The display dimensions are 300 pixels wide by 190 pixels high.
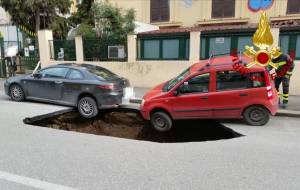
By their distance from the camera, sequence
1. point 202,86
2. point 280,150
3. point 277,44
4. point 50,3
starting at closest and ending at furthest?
point 280,150
point 202,86
point 277,44
point 50,3

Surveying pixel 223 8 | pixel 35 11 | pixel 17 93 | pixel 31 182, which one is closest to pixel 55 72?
pixel 17 93

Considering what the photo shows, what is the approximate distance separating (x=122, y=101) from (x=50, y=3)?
52.9 feet

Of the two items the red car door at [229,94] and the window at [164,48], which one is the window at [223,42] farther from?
the red car door at [229,94]

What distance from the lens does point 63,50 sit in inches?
581

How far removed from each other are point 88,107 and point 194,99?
127 inches

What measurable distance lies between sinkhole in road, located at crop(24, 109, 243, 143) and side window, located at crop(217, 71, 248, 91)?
100 cm

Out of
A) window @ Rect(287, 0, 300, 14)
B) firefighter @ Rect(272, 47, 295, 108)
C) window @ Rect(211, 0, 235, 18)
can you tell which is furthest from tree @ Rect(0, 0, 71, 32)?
firefighter @ Rect(272, 47, 295, 108)

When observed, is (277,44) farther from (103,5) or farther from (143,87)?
(103,5)

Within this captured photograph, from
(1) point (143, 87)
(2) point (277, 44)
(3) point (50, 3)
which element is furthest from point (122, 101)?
(3) point (50, 3)

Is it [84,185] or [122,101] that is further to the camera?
[122,101]

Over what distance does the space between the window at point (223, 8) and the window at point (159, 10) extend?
3157 millimetres

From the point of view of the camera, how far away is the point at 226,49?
11.4 metres

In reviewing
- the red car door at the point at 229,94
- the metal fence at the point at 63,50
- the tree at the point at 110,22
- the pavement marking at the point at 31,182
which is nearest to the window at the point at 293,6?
the tree at the point at 110,22

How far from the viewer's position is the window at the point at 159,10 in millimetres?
19500
